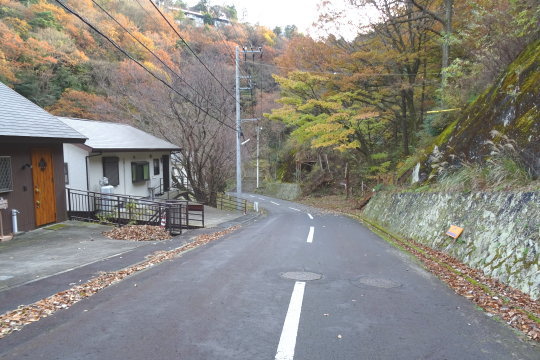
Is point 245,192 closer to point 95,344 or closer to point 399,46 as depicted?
point 399,46

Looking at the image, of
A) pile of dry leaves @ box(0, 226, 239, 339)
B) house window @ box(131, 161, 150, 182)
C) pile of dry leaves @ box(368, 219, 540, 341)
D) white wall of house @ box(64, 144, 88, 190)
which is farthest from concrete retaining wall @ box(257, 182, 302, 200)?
pile of dry leaves @ box(0, 226, 239, 339)

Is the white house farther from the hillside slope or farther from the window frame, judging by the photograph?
the hillside slope

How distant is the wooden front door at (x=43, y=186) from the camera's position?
11250mm

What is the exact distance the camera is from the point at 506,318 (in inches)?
183

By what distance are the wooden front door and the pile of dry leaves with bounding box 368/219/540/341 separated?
1123 centimetres

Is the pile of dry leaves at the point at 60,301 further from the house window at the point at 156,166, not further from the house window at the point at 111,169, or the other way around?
the house window at the point at 156,166

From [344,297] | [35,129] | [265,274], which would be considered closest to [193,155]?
[35,129]

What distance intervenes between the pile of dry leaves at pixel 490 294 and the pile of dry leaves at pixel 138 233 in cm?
786

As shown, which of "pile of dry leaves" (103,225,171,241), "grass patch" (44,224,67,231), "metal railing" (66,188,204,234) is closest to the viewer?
"pile of dry leaves" (103,225,171,241)

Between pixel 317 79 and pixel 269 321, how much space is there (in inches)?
731

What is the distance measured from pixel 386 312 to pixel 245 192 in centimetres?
4758

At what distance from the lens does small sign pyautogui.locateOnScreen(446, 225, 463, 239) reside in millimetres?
8227

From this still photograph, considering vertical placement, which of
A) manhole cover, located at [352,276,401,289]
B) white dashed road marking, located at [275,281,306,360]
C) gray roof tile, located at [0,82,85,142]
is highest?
gray roof tile, located at [0,82,85,142]

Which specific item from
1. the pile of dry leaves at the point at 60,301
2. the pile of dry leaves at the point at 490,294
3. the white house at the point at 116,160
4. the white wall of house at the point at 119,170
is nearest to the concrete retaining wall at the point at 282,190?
the white house at the point at 116,160
